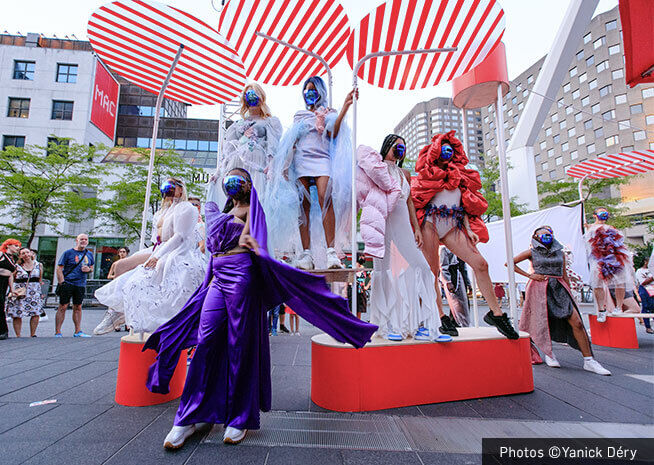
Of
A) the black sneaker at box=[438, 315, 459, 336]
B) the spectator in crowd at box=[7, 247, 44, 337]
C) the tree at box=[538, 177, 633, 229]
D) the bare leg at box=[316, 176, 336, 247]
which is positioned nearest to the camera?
the bare leg at box=[316, 176, 336, 247]

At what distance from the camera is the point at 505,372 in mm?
3527

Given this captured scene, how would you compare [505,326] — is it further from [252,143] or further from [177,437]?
[252,143]

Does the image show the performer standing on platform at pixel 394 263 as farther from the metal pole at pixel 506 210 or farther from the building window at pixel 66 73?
the building window at pixel 66 73

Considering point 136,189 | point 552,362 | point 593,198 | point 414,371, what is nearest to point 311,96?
point 414,371

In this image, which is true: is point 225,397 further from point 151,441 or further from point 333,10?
point 333,10

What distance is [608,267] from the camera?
6.66 metres

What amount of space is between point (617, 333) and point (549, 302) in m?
2.69

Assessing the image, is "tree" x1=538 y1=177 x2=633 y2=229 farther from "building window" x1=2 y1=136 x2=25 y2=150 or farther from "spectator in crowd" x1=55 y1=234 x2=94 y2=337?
"building window" x1=2 y1=136 x2=25 y2=150

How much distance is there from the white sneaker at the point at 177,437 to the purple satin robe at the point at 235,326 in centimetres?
6

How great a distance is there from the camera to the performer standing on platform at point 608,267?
6574 mm

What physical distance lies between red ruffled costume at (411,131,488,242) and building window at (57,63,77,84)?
3058 cm

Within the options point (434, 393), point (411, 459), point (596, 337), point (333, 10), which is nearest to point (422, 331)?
point (434, 393)

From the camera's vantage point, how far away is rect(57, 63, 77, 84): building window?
82.2ft

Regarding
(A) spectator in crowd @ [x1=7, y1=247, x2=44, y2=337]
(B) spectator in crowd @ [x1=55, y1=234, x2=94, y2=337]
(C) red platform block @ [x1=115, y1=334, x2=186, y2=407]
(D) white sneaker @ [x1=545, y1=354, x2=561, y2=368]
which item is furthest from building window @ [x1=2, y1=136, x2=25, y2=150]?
(D) white sneaker @ [x1=545, y1=354, x2=561, y2=368]
